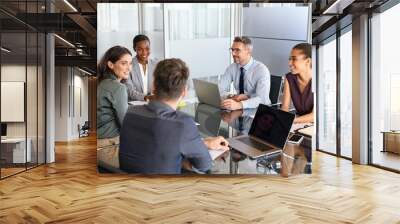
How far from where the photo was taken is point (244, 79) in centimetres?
650

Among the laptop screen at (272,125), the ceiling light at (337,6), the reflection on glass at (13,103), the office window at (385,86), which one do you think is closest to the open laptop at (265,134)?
the laptop screen at (272,125)

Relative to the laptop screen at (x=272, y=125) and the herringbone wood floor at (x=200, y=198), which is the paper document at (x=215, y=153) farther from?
the laptop screen at (x=272, y=125)

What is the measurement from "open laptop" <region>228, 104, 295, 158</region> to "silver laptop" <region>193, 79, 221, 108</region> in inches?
26.2

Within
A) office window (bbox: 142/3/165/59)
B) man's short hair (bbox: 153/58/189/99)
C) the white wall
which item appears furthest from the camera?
the white wall

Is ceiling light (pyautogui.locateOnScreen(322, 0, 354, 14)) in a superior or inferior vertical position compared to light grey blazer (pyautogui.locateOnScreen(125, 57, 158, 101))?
superior

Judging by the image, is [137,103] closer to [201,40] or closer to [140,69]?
[140,69]

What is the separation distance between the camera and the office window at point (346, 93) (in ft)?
29.8

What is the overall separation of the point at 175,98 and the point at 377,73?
443 cm

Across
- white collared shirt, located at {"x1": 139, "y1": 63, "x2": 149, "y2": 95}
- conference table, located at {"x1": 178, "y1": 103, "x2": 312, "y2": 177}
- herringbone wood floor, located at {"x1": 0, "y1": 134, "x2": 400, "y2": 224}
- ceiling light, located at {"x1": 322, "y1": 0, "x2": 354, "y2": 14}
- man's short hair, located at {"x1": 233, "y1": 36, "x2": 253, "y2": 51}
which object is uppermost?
ceiling light, located at {"x1": 322, "y1": 0, "x2": 354, "y2": 14}

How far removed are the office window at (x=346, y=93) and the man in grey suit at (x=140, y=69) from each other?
485cm

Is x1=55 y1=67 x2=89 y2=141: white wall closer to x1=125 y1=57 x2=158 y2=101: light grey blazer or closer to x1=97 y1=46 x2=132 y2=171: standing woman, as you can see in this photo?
x1=97 y1=46 x2=132 y2=171: standing woman

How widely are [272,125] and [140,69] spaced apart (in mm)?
2311

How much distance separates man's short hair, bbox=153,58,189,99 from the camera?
6.25 metres

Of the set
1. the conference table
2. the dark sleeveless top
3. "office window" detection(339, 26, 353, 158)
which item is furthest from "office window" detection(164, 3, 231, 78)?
"office window" detection(339, 26, 353, 158)
